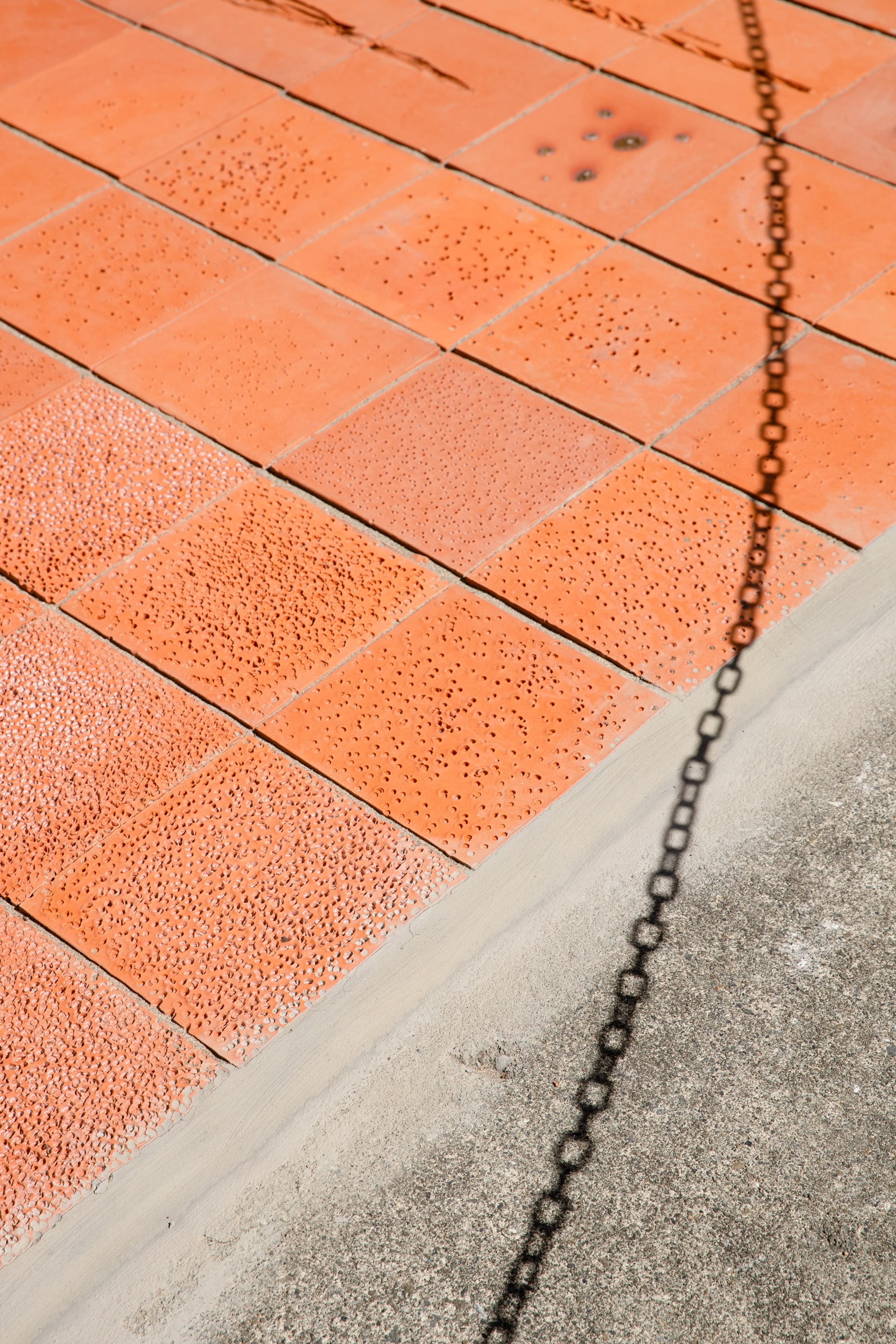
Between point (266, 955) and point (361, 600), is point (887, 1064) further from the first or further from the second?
point (361, 600)

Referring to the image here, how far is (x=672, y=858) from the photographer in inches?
146

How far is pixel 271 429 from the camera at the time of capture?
494 centimetres

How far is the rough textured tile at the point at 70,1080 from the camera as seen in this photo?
3.16 meters

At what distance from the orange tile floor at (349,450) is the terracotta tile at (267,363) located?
0.02 m

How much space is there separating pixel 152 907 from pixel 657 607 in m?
1.80

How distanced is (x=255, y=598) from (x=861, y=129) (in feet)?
11.9

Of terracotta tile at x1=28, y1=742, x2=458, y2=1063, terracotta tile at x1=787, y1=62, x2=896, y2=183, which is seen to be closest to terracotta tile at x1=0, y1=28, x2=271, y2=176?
terracotta tile at x1=787, y1=62, x2=896, y2=183

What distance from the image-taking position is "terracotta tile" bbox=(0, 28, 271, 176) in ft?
20.4

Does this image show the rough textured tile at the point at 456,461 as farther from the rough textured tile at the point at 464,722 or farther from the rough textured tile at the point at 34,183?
the rough textured tile at the point at 34,183

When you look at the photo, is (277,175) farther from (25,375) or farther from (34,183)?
(25,375)

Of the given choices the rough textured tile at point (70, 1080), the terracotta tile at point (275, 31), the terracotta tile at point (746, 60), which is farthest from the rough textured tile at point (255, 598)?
the terracotta tile at point (746, 60)

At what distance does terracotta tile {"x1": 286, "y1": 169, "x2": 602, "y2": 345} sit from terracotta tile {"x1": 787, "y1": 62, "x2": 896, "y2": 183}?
1.22 metres

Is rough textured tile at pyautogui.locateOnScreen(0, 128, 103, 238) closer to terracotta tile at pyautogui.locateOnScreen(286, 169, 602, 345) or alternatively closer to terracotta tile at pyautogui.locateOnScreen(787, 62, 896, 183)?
terracotta tile at pyautogui.locateOnScreen(286, 169, 602, 345)

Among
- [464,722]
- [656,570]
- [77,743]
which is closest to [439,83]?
[656,570]
